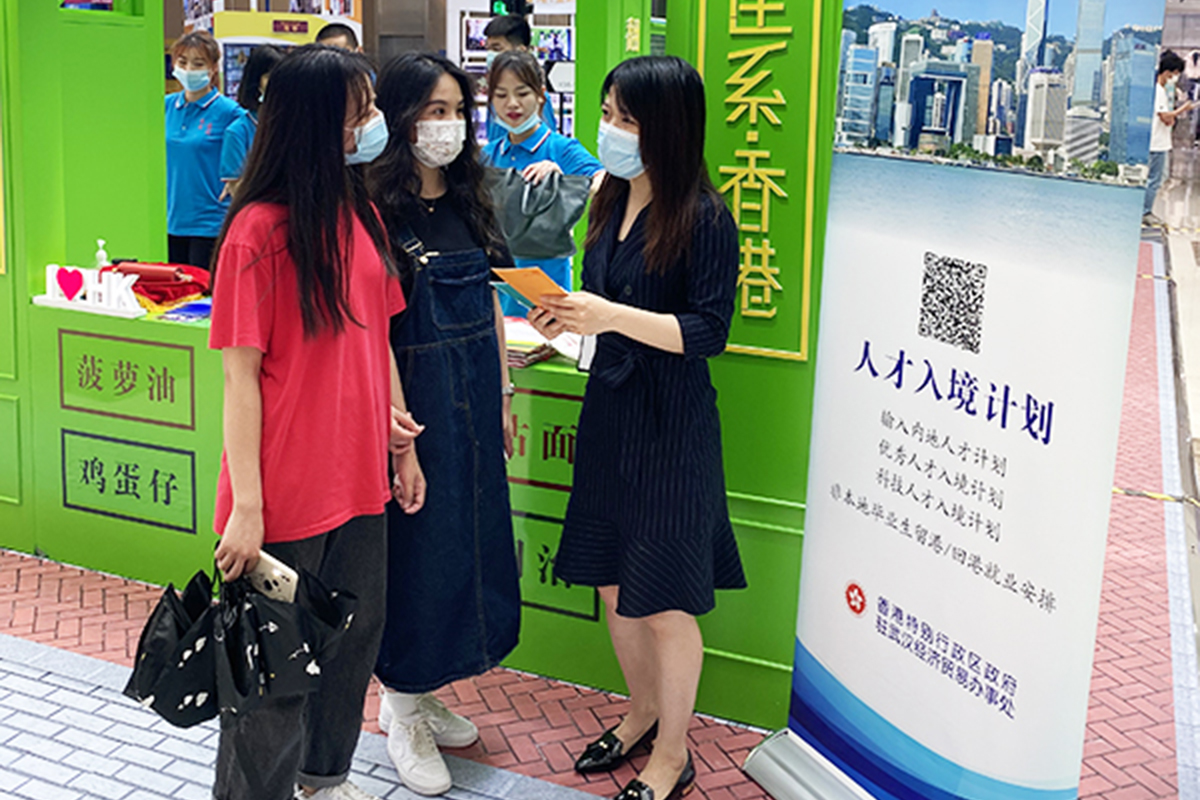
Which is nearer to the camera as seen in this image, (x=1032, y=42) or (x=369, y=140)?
(x=1032, y=42)

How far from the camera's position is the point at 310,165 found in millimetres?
2438

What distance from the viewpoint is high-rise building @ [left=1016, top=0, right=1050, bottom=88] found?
212 centimetres

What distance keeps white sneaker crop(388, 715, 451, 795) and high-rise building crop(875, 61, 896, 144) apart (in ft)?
5.99

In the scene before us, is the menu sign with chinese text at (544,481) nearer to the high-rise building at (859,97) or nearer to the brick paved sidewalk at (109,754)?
the brick paved sidewalk at (109,754)

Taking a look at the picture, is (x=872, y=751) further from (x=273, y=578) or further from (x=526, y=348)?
(x=526, y=348)

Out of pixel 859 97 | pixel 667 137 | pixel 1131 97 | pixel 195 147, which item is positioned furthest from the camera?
pixel 195 147

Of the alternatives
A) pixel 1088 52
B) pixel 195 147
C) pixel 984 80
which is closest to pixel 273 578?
pixel 984 80

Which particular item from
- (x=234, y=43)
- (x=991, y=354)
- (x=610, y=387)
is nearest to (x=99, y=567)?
(x=610, y=387)

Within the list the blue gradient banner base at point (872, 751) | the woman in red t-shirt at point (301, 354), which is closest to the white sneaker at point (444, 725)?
the woman in red t-shirt at point (301, 354)

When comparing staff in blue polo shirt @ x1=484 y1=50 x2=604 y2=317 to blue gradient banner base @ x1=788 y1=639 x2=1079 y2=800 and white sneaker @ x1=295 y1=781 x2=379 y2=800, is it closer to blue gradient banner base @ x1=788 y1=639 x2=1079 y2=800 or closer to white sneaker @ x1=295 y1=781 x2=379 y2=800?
blue gradient banner base @ x1=788 y1=639 x2=1079 y2=800

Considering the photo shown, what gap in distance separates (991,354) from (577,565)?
3.91ft

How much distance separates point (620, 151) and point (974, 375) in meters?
0.94

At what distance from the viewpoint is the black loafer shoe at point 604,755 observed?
3176mm

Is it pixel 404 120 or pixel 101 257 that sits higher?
pixel 404 120
